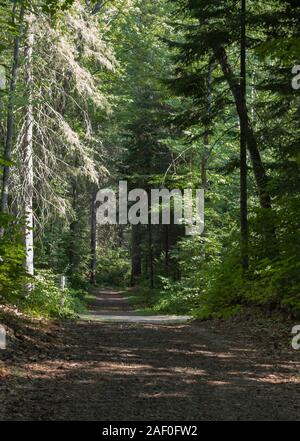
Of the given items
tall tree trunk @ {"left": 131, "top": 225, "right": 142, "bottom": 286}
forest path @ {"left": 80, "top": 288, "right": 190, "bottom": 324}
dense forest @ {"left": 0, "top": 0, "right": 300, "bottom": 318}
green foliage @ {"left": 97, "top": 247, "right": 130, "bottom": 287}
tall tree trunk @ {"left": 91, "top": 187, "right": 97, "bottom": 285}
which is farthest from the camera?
green foliage @ {"left": 97, "top": 247, "right": 130, "bottom": 287}

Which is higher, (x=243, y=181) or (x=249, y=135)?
(x=249, y=135)

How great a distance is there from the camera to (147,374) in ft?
22.7

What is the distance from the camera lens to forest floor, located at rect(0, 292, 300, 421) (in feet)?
17.1

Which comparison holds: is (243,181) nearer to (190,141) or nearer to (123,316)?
(190,141)

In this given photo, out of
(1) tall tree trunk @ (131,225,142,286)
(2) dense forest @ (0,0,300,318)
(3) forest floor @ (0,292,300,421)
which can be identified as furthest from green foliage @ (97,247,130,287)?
(3) forest floor @ (0,292,300,421)

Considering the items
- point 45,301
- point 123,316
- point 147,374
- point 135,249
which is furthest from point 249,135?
point 135,249

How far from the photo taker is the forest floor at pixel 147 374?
522 cm

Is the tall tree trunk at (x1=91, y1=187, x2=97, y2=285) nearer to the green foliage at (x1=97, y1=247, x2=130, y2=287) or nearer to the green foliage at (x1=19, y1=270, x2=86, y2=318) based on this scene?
the green foliage at (x1=97, y1=247, x2=130, y2=287)

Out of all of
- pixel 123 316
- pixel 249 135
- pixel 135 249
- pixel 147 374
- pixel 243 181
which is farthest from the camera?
pixel 135 249

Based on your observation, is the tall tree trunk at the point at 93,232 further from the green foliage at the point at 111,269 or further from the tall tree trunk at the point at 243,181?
the tall tree trunk at the point at 243,181

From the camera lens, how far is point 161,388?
615 centimetres

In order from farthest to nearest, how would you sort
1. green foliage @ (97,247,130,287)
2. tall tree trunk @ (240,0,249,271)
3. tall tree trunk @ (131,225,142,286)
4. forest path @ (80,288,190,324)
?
green foliage @ (97,247,130,287)
tall tree trunk @ (131,225,142,286)
forest path @ (80,288,190,324)
tall tree trunk @ (240,0,249,271)

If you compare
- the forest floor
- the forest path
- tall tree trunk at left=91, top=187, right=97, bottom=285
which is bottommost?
the forest path
